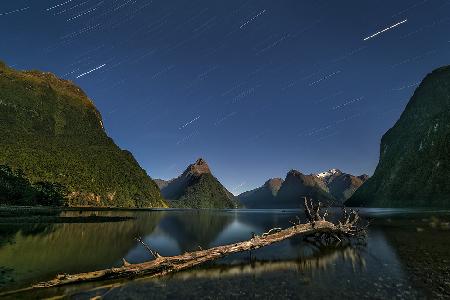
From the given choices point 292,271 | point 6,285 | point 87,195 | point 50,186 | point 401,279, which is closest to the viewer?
point 6,285

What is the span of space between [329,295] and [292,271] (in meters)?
6.27

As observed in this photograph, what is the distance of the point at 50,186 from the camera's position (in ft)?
534

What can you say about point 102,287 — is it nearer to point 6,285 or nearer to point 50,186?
point 6,285

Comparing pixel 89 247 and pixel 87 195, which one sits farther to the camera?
pixel 87 195

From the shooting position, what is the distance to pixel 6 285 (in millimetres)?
17906

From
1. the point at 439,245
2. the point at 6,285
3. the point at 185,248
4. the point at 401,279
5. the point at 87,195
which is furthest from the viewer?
the point at 87,195

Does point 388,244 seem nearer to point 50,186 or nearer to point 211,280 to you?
point 211,280

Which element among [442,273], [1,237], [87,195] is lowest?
[442,273]

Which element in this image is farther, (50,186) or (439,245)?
(50,186)

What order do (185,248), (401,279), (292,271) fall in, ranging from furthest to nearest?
(185,248)
(292,271)
(401,279)

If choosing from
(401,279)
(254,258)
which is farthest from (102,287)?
(401,279)

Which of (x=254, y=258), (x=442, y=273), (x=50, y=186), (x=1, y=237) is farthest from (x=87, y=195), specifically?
(x=442, y=273)

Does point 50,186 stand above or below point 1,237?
above

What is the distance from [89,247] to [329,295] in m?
25.4
